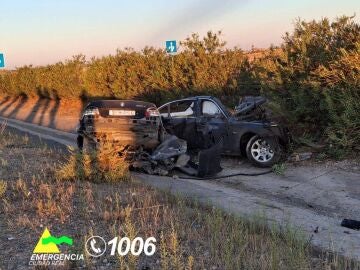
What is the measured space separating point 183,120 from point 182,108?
0.36m

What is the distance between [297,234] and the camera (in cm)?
546

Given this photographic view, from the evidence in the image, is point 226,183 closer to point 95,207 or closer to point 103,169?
point 103,169

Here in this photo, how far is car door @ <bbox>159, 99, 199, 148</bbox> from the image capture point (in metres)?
11.7

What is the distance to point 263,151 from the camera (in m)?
10.6

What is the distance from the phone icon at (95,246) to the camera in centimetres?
443

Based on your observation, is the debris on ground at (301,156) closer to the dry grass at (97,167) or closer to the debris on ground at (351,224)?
the dry grass at (97,167)

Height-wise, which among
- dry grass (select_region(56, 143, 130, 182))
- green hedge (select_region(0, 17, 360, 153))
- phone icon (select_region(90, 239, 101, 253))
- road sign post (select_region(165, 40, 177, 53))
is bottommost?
phone icon (select_region(90, 239, 101, 253))

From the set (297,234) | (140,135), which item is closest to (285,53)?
(140,135)

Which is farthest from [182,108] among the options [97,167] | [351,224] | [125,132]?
[351,224]

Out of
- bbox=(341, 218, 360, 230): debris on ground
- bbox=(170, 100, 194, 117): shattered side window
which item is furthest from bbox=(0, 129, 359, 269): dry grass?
bbox=(170, 100, 194, 117): shattered side window

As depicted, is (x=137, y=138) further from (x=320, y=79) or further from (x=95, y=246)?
(x=95, y=246)

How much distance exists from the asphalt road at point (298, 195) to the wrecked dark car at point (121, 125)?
97 centimetres

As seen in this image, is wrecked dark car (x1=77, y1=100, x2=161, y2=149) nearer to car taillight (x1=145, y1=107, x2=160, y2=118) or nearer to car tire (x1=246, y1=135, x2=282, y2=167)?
car taillight (x1=145, y1=107, x2=160, y2=118)

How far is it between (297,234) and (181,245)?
1.50m
